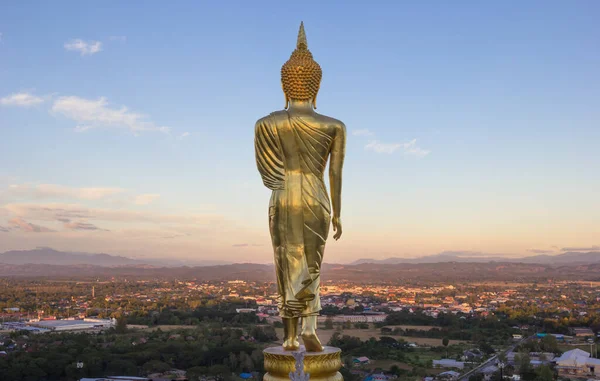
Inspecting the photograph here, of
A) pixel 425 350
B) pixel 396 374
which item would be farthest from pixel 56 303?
pixel 396 374

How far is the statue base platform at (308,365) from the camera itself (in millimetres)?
7566

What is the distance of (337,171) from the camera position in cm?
818

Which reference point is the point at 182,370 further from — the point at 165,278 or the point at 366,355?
the point at 165,278

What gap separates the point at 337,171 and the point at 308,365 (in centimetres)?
227

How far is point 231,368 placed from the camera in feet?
91.6

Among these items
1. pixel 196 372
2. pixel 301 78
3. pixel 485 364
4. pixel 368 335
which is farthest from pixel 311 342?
pixel 368 335

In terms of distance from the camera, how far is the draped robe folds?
8000 mm

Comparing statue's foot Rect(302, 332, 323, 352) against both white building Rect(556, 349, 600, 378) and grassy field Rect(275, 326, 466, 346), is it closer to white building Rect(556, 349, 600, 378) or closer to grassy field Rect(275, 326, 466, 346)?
white building Rect(556, 349, 600, 378)

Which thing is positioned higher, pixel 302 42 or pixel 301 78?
pixel 302 42

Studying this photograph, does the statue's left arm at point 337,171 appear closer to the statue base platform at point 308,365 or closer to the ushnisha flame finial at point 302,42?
the ushnisha flame finial at point 302,42

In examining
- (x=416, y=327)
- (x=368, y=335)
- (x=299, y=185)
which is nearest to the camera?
(x=299, y=185)

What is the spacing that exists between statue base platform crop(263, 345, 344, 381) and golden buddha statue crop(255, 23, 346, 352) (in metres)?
0.24

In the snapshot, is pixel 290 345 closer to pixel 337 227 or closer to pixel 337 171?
pixel 337 227

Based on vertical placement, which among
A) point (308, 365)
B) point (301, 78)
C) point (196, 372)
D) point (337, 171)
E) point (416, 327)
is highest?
point (301, 78)
